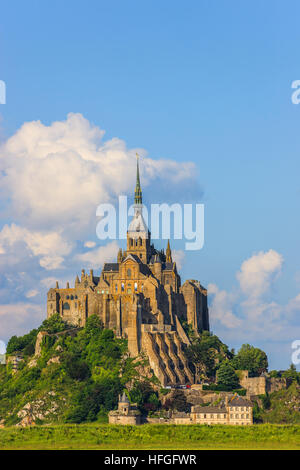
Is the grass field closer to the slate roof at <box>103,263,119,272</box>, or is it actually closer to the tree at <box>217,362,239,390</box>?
the tree at <box>217,362,239,390</box>

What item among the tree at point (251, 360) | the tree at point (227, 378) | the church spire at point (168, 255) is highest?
the church spire at point (168, 255)

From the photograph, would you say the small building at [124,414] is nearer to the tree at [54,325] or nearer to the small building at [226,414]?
the small building at [226,414]

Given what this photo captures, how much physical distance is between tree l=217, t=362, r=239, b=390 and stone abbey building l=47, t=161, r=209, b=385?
483 cm

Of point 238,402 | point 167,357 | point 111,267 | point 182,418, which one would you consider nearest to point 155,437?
point 182,418

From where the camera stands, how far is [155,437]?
11800 cm

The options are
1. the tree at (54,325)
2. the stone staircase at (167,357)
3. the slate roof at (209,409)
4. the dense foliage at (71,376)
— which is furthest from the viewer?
the tree at (54,325)

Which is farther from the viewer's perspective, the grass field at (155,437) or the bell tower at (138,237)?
the bell tower at (138,237)

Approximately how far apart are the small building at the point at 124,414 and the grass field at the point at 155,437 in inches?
71.2

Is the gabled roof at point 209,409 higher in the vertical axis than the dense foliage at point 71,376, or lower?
lower

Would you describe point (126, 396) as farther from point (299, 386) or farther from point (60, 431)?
point (299, 386)

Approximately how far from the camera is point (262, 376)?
141 metres

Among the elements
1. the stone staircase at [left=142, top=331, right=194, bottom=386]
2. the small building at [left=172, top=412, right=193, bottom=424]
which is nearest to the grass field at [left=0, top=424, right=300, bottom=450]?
the small building at [left=172, top=412, right=193, bottom=424]

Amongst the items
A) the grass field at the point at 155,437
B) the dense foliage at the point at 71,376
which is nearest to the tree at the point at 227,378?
the dense foliage at the point at 71,376

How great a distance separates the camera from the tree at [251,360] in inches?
5748
